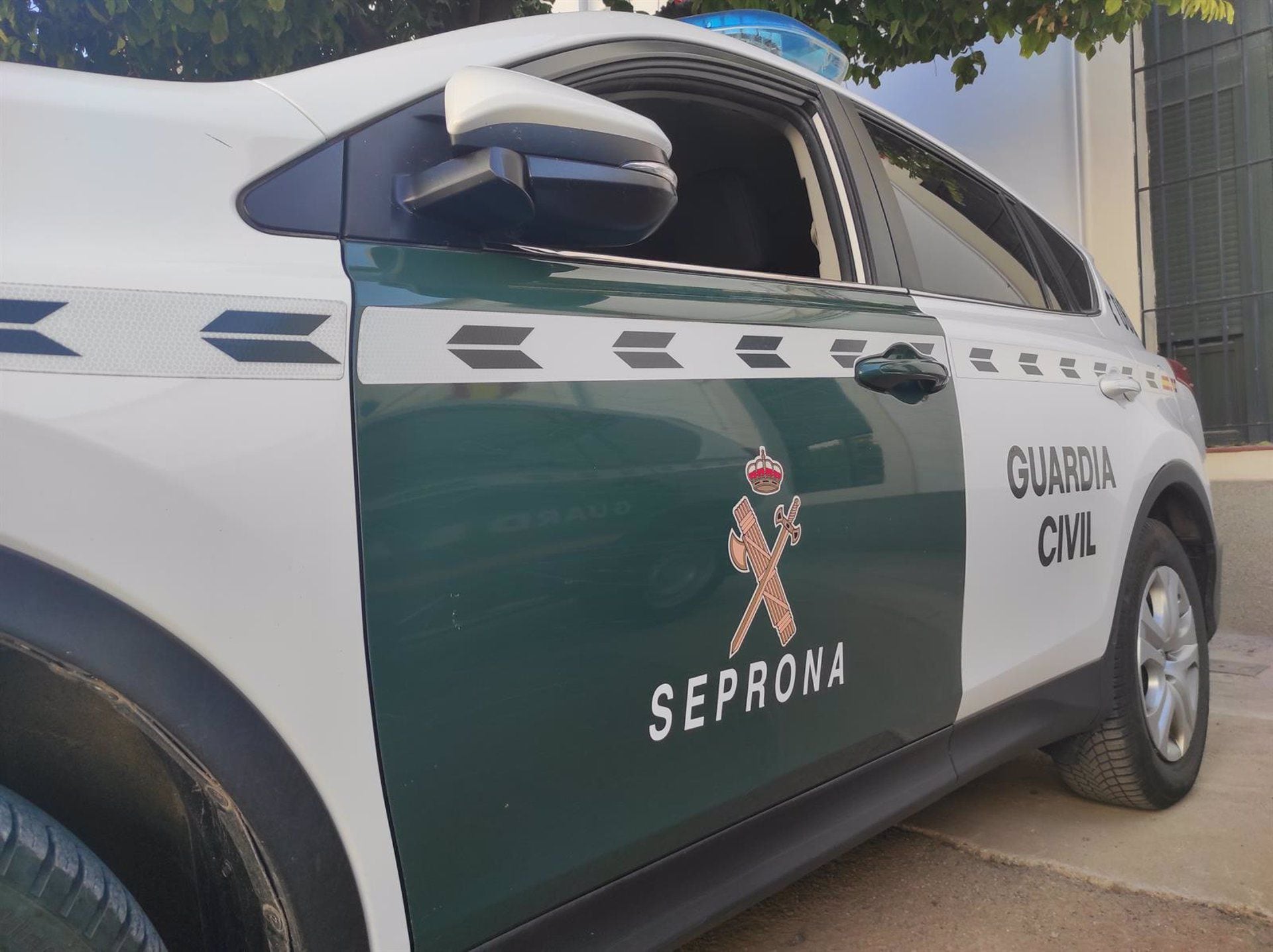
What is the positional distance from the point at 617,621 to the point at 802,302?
27.6 inches

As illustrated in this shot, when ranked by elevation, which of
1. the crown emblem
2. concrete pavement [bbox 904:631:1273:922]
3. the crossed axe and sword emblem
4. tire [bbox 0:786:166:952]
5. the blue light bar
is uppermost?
the blue light bar

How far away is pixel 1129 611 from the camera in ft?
8.00

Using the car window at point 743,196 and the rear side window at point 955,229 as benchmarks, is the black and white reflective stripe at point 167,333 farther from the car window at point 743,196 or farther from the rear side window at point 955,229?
the rear side window at point 955,229

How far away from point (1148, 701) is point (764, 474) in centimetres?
165

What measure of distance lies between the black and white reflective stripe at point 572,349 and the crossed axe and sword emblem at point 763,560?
0.20m

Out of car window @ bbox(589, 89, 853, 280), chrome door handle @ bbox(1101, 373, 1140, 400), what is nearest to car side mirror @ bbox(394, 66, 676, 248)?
car window @ bbox(589, 89, 853, 280)

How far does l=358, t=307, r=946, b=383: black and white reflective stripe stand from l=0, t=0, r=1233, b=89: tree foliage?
8.67 ft

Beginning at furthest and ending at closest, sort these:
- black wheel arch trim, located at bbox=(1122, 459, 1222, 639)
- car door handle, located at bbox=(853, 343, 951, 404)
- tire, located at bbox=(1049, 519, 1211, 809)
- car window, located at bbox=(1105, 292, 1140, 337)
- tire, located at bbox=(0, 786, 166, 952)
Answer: car window, located at bbox=(1105, 292, 1140, 337)
black wheel arch trim, located at bbox=(1122, 459, 1222, 639)
tire, located at bbox=(1049, 519, 1211, 809)
car door handle, located at bbox=(853, 343, 951, 404)
tire, located at bbox=(0, 786, 166, 952)

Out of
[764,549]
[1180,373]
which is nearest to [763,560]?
[764,549]

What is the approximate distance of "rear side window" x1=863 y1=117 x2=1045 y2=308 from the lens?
2141 mm

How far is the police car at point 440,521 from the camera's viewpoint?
0.91 m

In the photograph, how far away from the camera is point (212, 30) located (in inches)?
140

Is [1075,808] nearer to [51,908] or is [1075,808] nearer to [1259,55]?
[51,908]

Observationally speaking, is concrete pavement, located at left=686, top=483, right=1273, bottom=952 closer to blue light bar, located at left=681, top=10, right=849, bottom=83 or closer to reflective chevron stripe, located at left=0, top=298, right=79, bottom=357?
reflective chevron stripe, located at left=0, top=298, right=79, bottom=357
